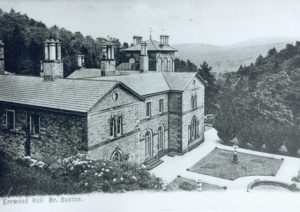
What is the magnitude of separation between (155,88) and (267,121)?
696 centimetres

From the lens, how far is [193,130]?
2134 centimetres

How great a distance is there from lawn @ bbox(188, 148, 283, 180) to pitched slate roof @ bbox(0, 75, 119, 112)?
7838mm

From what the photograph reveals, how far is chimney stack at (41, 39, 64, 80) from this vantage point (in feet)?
42.9

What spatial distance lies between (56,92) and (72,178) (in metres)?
4.24

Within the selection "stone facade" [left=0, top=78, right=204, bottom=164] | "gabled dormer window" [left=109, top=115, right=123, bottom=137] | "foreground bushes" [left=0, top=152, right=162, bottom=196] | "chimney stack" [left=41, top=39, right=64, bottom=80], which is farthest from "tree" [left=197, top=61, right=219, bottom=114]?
"foreground bushes" [left=0, top=152, right=162, bottom=196]

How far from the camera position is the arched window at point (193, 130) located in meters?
20.9

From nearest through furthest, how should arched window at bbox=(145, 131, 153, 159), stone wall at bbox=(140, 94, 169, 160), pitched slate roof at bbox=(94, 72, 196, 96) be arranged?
stone wall at bbox=(140, 94, 169, 160) → arched window at bbox=(145, 131, 153, 159) → pitched slate roof at bbox=(94, 72, 196, 96)

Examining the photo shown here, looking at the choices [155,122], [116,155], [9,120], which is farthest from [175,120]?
[9,120]

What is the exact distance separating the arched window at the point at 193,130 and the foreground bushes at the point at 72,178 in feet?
38.3

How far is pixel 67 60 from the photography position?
28328 millimetres

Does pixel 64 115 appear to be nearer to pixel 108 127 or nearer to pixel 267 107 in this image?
pixel 108 127

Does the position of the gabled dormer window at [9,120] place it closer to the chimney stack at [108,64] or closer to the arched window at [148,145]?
the chimney stack at [108,64]


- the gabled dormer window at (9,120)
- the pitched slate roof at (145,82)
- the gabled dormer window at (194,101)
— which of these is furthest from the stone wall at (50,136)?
the gabled dormer window at (194,101)

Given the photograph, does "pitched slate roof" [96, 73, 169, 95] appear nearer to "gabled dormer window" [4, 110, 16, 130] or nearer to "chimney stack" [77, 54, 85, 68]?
"gabled dormer window" [4, 110, 16, 130]
